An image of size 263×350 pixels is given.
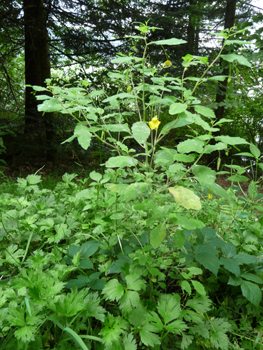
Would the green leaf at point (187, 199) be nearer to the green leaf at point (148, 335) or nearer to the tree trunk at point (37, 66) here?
the green leaf at point (148, 335)

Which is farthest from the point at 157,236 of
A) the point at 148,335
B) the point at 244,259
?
the point at 244,259

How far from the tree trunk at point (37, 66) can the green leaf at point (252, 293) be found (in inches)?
158

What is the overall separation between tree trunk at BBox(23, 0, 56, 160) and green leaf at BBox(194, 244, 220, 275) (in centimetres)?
382

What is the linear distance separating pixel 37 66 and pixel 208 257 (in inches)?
210

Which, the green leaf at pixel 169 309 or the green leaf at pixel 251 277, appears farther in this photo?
the green leaf at pixel 251 277

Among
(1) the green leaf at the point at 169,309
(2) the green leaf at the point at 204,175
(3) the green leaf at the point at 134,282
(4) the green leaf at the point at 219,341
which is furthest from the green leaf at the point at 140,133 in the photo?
(4) the green leaf at the point at 219,341

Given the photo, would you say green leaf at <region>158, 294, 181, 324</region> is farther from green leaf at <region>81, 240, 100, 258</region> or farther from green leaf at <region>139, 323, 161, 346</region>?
green leaf at <region>81, 240, 100, 258</region>

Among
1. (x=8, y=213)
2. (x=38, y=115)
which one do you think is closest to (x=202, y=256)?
(x=8, y=213)

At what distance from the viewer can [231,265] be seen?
1.09 m

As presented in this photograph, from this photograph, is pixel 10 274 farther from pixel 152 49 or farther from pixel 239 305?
pixel 152 49

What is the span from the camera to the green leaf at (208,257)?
102 cm

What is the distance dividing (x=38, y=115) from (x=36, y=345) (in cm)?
445

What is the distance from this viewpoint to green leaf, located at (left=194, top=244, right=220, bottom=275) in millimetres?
1017

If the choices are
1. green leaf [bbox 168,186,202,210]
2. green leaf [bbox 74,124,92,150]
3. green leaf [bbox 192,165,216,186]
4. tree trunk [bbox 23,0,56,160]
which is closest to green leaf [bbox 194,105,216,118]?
green leaf [bbox 192,165,216,186]
